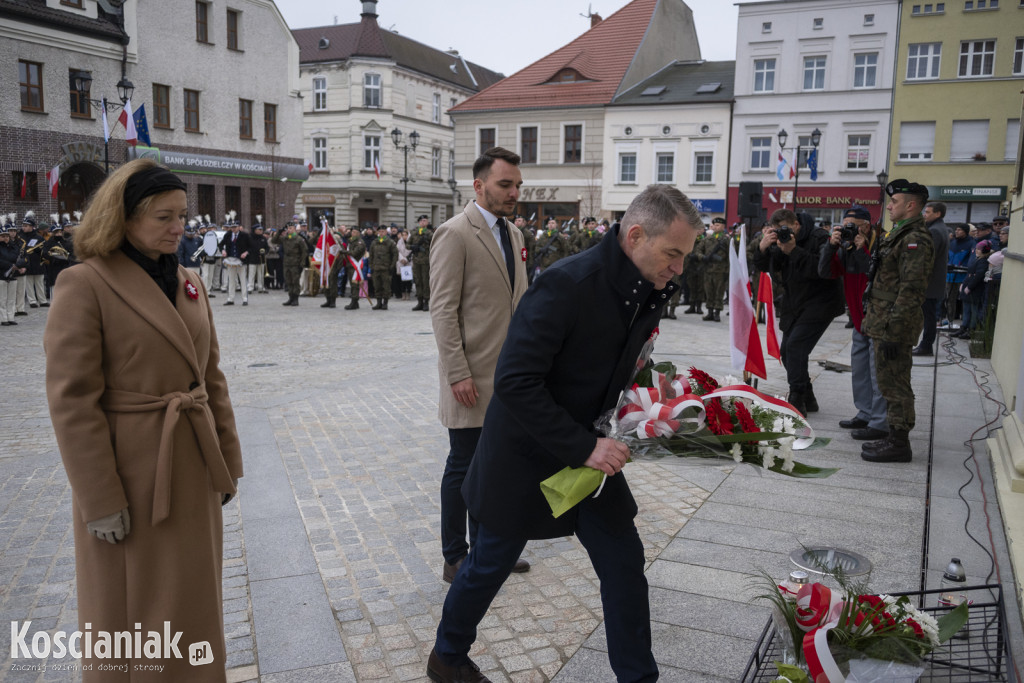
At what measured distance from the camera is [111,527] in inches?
99.7

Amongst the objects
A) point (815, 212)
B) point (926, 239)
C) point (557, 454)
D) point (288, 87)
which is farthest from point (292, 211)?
point (557, 454)

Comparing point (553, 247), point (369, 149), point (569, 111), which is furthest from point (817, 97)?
point (369, 149)

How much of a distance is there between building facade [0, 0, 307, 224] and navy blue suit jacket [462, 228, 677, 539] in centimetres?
2322

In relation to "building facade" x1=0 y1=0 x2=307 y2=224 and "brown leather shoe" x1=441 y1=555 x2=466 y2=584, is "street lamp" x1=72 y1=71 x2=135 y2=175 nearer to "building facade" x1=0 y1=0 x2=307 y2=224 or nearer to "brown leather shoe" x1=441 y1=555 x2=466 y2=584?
"building facade" x1=0 y1=0 x2=307 y2=224

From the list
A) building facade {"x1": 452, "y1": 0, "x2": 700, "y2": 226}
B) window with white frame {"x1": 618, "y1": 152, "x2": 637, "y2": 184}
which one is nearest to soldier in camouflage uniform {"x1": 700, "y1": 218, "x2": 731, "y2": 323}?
window with white frame {"x1": 618, "y1": 152, "x2": 637, "y2": 184}

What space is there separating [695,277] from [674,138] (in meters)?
20.6

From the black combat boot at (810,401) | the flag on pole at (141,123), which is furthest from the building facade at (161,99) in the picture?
the black combat boot at (810,401)

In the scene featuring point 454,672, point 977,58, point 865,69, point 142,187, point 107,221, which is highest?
point 977,58

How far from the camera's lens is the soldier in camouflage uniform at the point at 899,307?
6.15 meters

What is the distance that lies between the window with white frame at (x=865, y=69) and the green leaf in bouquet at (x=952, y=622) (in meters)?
36.7

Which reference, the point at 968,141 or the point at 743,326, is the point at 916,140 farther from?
the point at 743,326

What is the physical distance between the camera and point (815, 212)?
119 ft

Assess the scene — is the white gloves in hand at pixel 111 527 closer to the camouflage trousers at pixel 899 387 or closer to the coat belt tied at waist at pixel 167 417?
the coat belt tied at waist at pixel 167 417

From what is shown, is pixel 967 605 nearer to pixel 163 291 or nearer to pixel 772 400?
pixel 772 400
